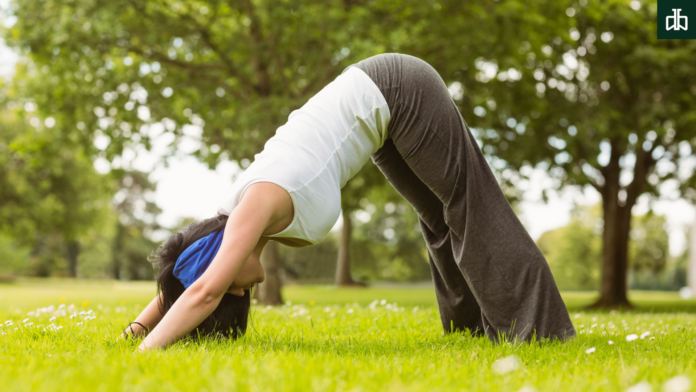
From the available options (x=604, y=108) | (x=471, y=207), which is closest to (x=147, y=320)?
(x=471, y=207)

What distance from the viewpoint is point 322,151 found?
3199 millimetres

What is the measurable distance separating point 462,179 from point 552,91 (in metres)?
12.8

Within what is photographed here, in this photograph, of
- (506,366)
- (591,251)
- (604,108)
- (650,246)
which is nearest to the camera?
(506,366)

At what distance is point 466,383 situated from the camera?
2250 millimetres

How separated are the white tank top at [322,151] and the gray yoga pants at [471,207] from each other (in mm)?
171

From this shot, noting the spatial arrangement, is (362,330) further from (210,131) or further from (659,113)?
(659,113)

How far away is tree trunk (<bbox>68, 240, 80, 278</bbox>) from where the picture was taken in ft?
165

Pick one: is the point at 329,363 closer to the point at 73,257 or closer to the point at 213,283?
the point at 213,283

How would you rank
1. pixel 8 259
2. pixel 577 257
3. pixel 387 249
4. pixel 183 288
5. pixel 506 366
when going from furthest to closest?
pixel 577 257, pixel 387 249, pixel 8 259, pixel 183 288, pixel 506 366

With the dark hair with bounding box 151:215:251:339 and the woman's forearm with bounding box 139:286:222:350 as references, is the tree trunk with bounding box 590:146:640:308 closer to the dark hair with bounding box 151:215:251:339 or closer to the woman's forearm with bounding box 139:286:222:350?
the dark hair with bounding box 151:215:251:339

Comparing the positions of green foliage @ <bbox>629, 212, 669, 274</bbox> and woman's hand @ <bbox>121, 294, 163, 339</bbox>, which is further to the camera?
green foliage @ <bbox>629, 212, 669, 274</bbox>

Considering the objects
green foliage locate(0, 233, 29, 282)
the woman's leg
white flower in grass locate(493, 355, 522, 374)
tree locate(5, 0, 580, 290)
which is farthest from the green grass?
green foliage locate(0, 233, 29, 282)

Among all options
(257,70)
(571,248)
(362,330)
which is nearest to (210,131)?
(257,70)

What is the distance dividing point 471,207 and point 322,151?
107cm
